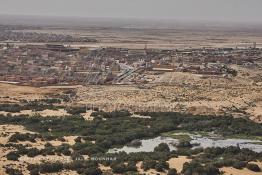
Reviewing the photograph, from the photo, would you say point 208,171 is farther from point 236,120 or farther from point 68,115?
point 68,115

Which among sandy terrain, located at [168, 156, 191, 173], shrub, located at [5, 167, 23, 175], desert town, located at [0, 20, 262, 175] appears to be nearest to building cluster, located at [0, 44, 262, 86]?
desert town, located at [0, 20, 262, 175]

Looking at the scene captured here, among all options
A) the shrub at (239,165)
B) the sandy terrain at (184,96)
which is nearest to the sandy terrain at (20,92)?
the sandy terrain at (184,96)

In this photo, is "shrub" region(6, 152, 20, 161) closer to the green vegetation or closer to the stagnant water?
the green vegetation

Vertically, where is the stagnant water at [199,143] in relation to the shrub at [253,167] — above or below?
below

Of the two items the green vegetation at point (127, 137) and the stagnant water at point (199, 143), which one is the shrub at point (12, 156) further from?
the stagnant water at point (199, 143)

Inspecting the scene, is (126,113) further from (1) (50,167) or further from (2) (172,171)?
(1) (50,167)
